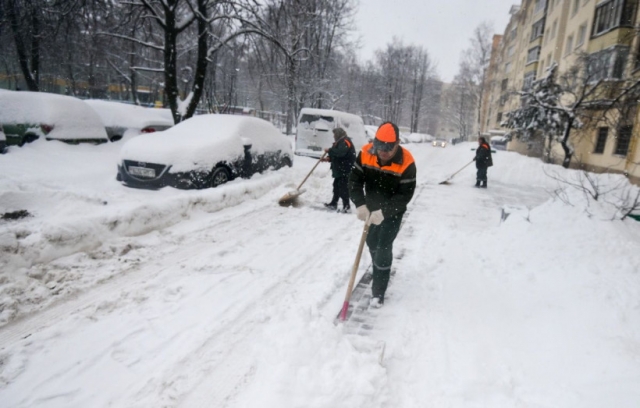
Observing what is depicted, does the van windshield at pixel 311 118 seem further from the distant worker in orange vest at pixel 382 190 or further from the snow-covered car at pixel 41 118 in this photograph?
the distant worker in orange vest at pixel 382 190

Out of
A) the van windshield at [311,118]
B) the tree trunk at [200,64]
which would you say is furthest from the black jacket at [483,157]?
the tree trunk at [200,64]

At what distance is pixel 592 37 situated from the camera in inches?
708

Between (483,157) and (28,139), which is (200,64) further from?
(483,157)

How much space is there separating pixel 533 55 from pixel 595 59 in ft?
A: 62.4

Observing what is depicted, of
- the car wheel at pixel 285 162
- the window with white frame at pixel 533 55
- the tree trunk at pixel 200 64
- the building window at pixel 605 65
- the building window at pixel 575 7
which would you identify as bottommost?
the car wheel at pixel 285 162

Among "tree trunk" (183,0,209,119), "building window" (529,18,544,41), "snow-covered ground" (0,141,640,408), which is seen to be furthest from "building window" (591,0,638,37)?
"tree trunk" (183,0,209,119)

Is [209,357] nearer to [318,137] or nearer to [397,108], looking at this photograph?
[318,137]

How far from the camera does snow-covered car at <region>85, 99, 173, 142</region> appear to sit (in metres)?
10.9

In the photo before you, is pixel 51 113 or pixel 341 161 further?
pixel 51 113

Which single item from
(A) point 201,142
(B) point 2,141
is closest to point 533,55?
(A) point 201,142

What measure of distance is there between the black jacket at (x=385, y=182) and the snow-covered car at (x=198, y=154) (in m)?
3.95

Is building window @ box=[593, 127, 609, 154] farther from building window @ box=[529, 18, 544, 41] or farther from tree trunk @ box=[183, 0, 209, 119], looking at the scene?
tree trunk @ box=[183, 0, 209, 119]

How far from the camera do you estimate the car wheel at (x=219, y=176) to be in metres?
6.77

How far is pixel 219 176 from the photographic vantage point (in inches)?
275
